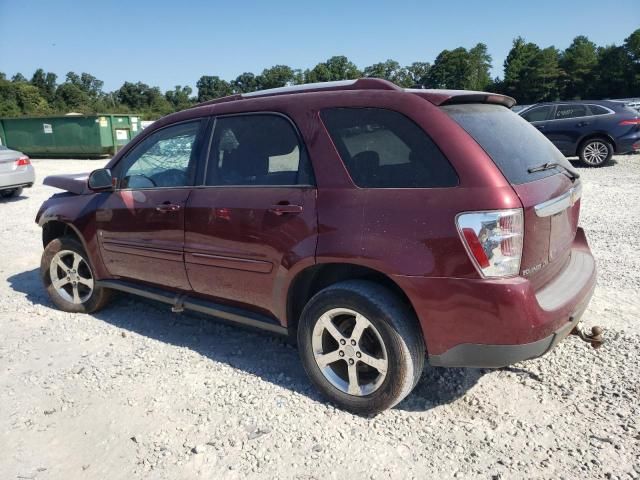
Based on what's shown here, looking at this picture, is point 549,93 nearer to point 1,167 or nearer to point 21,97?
point 21,97

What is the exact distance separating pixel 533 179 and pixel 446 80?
319ft

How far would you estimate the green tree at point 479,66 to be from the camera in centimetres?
9012

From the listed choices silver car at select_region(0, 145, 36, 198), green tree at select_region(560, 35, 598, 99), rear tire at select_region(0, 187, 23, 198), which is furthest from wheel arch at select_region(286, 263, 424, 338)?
green tree at select_region(560, 35, 598, 99)

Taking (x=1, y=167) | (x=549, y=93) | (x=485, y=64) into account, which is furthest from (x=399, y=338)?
(x=485, y=64)

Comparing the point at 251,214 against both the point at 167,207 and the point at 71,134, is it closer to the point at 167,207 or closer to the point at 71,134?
the point at 167,207

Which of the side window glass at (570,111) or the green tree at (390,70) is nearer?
the side window glass at (570,111)

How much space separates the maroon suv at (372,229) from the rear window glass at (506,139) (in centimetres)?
1

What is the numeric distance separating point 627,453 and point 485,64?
343ft

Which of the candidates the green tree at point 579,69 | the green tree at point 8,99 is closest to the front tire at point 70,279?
the green tree at point 8,99

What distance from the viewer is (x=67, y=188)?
4.52m

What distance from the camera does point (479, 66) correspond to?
94.2 meters

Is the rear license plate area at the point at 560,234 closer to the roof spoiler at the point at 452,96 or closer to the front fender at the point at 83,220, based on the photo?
the roof spoiler at the point at 452,96

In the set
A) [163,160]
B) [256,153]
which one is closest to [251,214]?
[256,153]

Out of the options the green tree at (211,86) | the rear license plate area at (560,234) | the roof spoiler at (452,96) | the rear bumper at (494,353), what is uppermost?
the green tree at (211,86)
